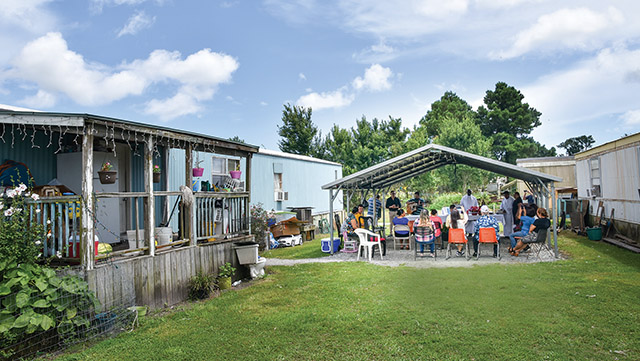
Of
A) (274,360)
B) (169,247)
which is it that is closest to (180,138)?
(169,247)

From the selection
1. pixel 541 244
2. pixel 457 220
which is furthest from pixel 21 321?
pixel 541 244

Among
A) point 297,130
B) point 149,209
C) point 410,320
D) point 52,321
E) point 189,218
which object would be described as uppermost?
point 297,130

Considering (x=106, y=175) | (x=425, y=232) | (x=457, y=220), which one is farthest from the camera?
(x=457, y=220)

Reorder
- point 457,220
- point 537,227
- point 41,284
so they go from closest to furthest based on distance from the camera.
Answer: point 41,284 → point 537,227 → point 457,220

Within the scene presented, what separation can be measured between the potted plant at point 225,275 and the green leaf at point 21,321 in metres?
3.34

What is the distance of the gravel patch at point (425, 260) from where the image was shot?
9.27m

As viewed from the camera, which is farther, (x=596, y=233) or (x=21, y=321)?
(x=596, y=233)

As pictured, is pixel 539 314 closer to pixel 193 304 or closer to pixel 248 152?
pixel 193 304

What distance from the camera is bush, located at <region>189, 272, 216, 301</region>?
6.56 metres

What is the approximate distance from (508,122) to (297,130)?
21.1 m

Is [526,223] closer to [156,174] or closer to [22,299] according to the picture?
[156,174]

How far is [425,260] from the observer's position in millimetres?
9867

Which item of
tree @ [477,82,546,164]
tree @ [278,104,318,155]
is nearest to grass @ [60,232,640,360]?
tree @ [278,104,318,155]

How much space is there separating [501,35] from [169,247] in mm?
12353
